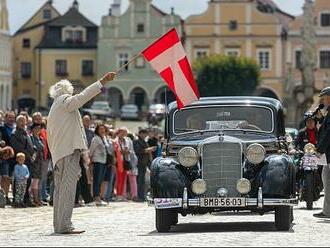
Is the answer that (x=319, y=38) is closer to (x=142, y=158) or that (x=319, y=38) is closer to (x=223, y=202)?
(x=142, y=158)

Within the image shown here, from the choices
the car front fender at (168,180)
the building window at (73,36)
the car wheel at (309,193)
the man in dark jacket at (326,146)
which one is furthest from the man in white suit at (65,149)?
the building window at (73,36)

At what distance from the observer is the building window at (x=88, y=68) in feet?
406

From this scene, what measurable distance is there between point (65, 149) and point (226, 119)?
297 cm

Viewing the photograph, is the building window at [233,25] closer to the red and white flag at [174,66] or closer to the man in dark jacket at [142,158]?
the man in dark jacket at [142,158]

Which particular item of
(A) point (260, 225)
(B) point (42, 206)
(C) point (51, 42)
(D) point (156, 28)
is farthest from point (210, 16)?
(A) point (260, 225)

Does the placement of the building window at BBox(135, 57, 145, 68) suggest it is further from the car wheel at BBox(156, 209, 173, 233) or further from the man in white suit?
the man in white suit

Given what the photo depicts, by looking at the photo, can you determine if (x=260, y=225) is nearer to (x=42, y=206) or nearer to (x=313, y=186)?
(x=313, y=186)

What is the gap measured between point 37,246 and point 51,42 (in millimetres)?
110516

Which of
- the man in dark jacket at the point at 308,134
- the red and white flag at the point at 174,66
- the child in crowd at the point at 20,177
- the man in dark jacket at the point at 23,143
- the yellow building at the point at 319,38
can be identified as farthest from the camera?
the yellow building at the point at 319,38

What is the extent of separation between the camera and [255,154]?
60.3 feet

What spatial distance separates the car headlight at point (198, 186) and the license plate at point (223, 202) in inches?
5.7

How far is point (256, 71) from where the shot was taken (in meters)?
110

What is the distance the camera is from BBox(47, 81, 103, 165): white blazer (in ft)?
58.6

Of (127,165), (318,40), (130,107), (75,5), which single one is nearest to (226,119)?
(127,165)
